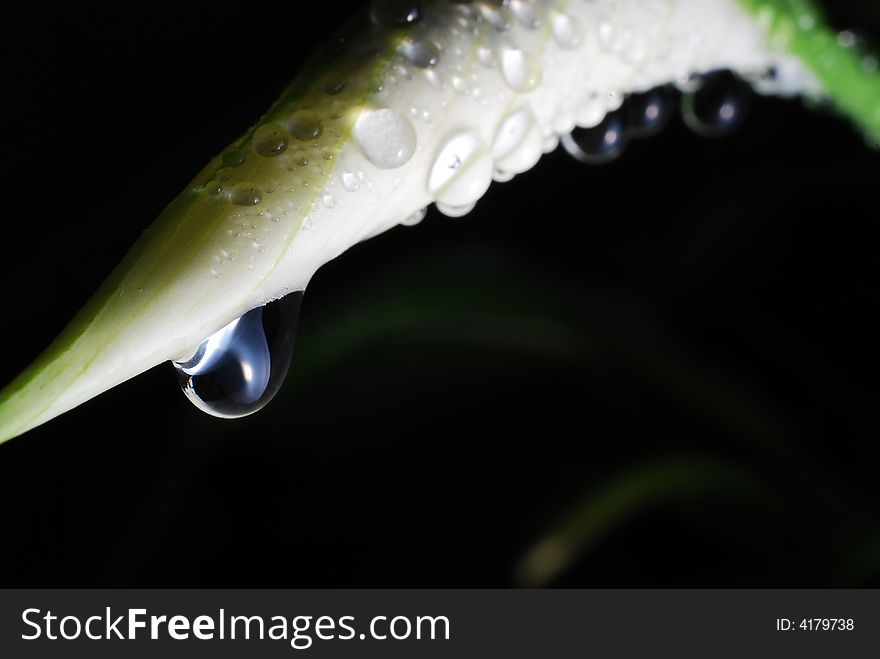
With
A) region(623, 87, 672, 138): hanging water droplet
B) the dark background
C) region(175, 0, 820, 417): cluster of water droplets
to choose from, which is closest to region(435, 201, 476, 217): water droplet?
region(175, 0, 820, 417): cluster of water droplets

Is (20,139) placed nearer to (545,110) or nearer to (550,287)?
(550,287)

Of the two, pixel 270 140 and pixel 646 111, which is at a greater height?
pixel 646 111

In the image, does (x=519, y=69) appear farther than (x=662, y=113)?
No

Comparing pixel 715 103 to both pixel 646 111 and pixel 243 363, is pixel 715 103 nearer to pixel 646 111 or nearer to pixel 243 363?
pixel 646 111

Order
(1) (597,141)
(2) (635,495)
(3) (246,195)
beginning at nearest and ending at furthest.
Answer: (3) (246,195), (1) (597,141), (2) (635,495)

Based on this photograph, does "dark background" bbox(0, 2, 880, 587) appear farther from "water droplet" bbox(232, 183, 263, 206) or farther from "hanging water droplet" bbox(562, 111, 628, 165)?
"water droplet" bbox(232, 183, 263, 206)

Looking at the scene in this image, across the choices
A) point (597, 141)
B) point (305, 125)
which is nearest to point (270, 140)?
point (305, 125)
